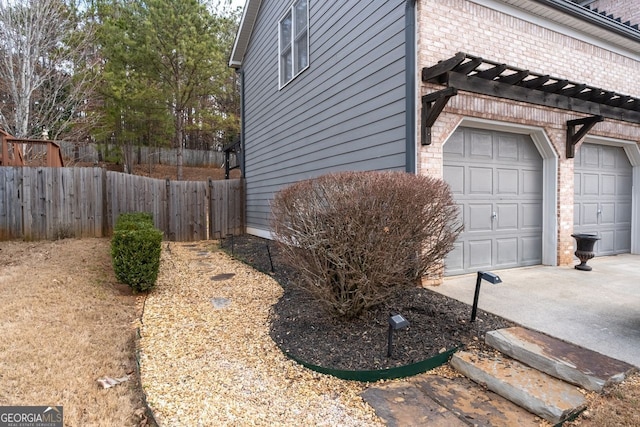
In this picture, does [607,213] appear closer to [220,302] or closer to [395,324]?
[395,324]

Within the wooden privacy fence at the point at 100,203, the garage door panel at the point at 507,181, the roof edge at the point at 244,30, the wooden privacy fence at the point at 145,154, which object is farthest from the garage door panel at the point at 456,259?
the wooden privacy fence at the point at 145,154

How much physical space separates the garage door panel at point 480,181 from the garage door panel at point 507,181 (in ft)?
0.70

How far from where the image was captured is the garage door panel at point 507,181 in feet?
18.8

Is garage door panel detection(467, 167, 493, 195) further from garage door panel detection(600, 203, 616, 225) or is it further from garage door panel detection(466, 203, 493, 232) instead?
garage door panel detection(600, 203, 616, 225)

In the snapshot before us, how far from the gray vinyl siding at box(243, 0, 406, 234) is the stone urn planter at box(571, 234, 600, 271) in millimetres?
3627

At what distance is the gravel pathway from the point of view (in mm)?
2352

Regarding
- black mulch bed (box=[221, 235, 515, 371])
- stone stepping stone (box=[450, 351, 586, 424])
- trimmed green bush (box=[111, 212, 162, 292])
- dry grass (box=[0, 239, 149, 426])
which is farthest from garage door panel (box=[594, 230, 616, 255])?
dry grass (box=[0, 239, 149, 426])

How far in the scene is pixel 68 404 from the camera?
91.7 inches

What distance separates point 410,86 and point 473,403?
12.2 ft

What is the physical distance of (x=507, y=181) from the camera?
5.82m

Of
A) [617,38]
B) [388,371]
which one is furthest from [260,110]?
[388,371]

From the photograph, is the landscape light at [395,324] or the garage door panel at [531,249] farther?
the garage door panel at [531,249]

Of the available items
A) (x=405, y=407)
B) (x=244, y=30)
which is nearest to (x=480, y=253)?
(x=405, y=407)

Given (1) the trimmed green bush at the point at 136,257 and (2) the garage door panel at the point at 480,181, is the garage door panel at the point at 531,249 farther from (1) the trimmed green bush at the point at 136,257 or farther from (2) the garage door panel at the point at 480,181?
(1) the trimmed green bush at the point at 136,257
